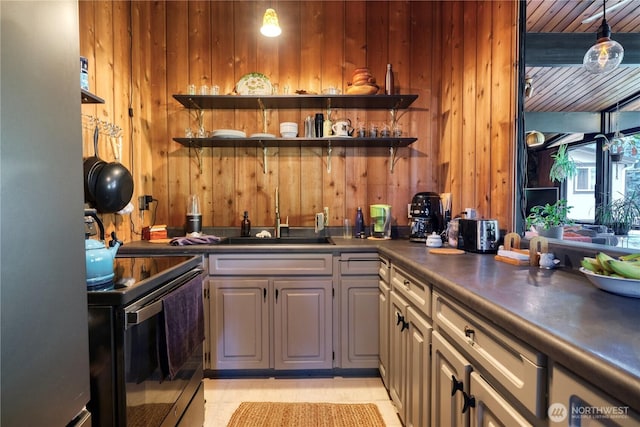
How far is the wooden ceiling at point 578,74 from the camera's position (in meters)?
1.29

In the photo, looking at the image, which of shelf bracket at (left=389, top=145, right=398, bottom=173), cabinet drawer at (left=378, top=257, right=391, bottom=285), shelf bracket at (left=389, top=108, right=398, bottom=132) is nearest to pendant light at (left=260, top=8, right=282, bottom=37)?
shelf bracket at (left=389, top=108, right=398, bottom=132)

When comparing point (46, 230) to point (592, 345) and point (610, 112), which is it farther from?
point (610, 112)

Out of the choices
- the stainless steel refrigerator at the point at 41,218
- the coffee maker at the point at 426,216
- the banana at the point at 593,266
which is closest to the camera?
the stainless steel refrigerator at the point at 41,218

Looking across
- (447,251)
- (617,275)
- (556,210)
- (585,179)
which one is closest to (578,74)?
(585,179)

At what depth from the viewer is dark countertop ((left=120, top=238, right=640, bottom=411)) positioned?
532 mm

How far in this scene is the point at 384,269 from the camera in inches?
78.7

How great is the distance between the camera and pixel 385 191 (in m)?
2.73

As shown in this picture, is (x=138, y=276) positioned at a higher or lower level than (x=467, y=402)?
higher

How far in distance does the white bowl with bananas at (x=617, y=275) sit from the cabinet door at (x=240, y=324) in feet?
5.49

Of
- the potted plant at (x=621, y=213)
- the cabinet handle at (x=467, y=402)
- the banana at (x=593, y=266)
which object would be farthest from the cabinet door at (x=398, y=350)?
the potted plant at (x=621, y=213)

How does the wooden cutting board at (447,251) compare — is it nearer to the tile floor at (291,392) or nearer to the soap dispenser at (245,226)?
the tile floor at (291,392)

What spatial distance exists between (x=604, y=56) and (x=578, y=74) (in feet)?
1.14

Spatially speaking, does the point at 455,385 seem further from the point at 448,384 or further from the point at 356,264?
the point at 356,264

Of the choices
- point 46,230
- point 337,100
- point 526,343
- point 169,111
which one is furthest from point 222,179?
point 526,343
